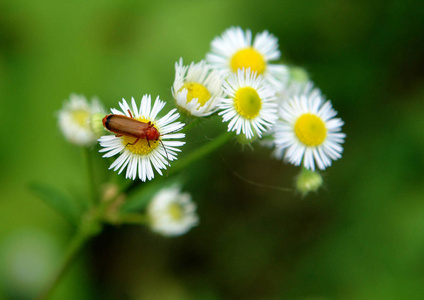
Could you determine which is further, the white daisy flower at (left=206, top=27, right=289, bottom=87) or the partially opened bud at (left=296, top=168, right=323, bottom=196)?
the white daisy flower at (left=206, top=27, right=289, bottom=87)

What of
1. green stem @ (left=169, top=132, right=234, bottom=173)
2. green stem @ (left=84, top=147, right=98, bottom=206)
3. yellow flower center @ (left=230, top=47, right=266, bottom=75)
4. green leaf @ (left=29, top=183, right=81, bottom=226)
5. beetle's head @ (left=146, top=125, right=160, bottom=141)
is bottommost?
green leaf @ (left=29, top=183, right=81, bottom=226)

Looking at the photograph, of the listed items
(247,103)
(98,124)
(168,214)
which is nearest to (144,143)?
(98,124)

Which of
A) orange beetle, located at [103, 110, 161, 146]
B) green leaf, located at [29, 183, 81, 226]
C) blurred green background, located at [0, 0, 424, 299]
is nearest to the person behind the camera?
orange beetle, located at [103, 110, 161, 146]

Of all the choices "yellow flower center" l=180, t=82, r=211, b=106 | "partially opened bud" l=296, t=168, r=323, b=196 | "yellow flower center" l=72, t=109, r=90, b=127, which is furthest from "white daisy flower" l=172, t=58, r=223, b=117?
"yellow flower center" l=72, t=109, r=90, b=127

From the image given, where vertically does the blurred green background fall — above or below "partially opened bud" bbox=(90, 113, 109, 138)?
above

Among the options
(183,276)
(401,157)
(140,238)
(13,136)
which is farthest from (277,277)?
(13,136)

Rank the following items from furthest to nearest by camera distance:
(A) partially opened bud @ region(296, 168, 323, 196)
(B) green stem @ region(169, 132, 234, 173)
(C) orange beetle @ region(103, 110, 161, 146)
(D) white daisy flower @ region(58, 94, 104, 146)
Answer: (D) white daisy flower @ region(58, 94, 104, 146), (A) partially opened bud @ region(296, 168, 323, 196), (B) green stem @ region(169, 132, 234, 173), (C) orange beetle @ region(103, 110, 161, 146)

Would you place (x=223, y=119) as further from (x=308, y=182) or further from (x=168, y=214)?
(x=168, y=214)

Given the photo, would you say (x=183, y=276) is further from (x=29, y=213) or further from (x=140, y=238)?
(x=29, y=213)

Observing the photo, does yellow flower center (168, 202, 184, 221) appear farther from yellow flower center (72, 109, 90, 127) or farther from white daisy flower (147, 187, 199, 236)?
yellow flower center (72, 109, 90, 127)
